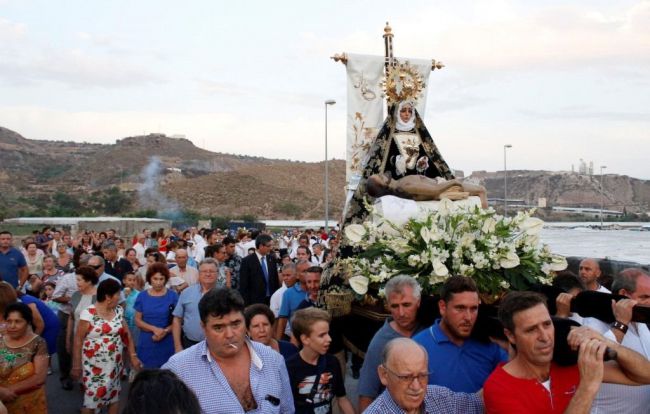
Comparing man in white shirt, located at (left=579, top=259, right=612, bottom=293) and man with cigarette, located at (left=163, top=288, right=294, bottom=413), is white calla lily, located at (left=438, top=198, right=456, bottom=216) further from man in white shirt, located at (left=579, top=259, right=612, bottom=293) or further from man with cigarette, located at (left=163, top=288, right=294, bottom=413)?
man with cigarette, located at (left=163, top=288, right=294, bottom=413)

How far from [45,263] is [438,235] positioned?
8.62 metres

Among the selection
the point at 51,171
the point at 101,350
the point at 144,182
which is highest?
the point at 51,171

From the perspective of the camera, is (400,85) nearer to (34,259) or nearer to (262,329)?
(262,329)

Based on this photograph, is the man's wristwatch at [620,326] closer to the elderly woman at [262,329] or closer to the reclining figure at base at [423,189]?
the elderly woman at [262,329]

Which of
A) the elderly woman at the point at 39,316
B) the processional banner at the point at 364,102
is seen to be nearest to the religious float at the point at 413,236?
the processional banner at the point at 364,102

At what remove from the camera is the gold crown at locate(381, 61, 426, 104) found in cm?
789

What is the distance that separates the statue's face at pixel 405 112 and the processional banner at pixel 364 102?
1128mm

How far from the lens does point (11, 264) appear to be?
34.9 feet

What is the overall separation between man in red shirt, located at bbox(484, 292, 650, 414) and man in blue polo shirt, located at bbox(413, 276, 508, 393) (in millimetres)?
531

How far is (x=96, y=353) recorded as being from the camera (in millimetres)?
6520

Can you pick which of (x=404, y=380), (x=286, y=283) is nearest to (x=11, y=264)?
(x=286, y=283)

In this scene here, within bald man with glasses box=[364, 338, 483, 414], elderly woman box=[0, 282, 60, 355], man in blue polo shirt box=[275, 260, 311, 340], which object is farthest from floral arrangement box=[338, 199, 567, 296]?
elderly woman box=[0, 282, 60, 355]

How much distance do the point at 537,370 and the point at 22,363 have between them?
14.0ft

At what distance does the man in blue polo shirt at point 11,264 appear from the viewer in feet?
34.6
